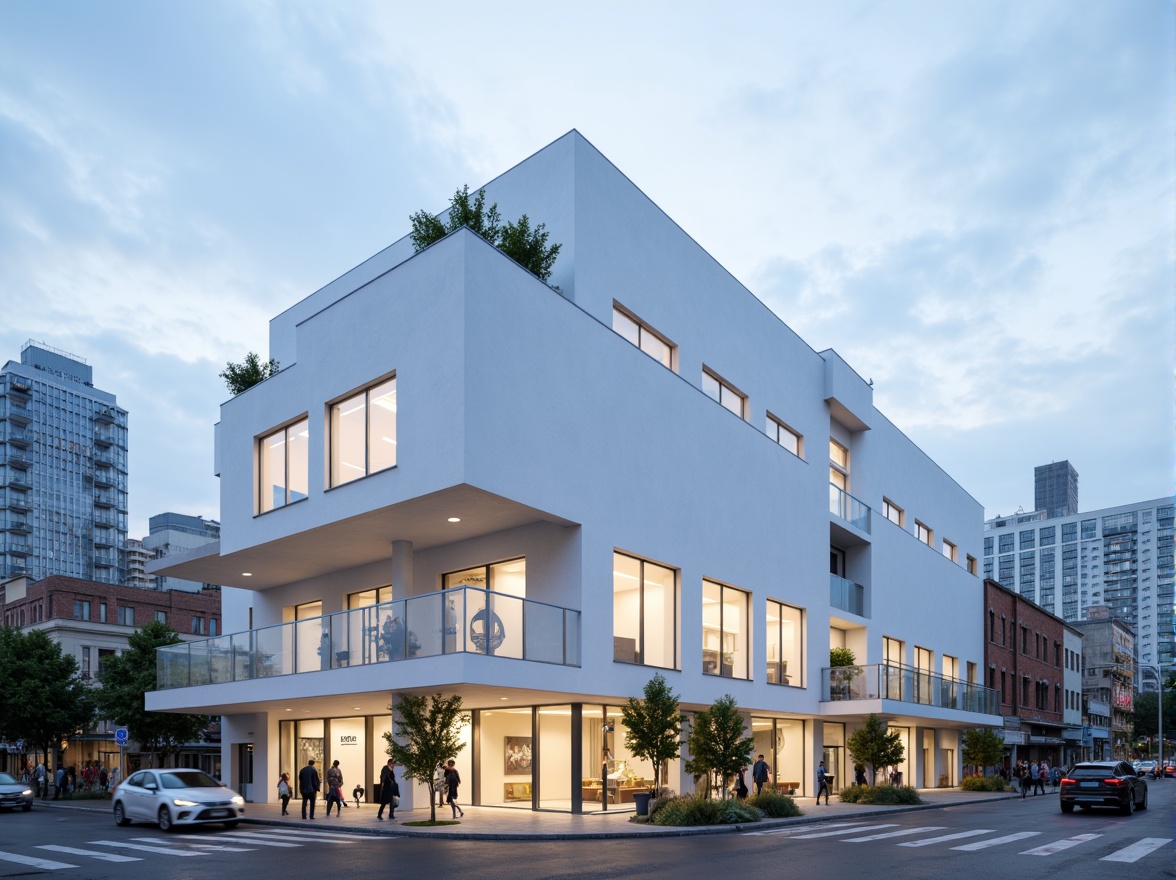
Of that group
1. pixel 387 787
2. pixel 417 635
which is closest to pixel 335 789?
pixel 387 787

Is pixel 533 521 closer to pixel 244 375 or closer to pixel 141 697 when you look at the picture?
pixel 244 375

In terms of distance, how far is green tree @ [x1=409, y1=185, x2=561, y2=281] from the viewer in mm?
29250

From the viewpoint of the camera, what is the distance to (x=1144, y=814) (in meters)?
31.2

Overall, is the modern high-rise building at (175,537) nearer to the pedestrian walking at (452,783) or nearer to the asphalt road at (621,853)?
the pedestrian walking at (452,783)

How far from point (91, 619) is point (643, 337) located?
52.9 meters

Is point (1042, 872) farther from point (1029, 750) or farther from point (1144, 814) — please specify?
point (1029, 750)

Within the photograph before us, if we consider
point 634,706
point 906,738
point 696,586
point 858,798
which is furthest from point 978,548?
point 634,706

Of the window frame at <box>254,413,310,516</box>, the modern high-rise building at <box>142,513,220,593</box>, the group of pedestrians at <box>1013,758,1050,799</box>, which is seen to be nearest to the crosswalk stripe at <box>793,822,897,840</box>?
the window frame at <box>254,413,310,516</box>

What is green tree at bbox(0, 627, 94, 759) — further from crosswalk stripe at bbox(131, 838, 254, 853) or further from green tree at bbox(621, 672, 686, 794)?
green tree at bbox(621, 672, 686, 794)

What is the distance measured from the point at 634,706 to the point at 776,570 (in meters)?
11.5

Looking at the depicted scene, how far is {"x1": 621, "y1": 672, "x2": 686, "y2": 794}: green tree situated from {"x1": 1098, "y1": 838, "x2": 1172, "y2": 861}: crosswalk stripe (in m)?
10.5

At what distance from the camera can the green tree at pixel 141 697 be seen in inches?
1815

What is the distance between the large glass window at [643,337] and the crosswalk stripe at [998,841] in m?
15.8

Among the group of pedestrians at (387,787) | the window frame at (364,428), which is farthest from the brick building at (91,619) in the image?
the window frame at (364,428)
